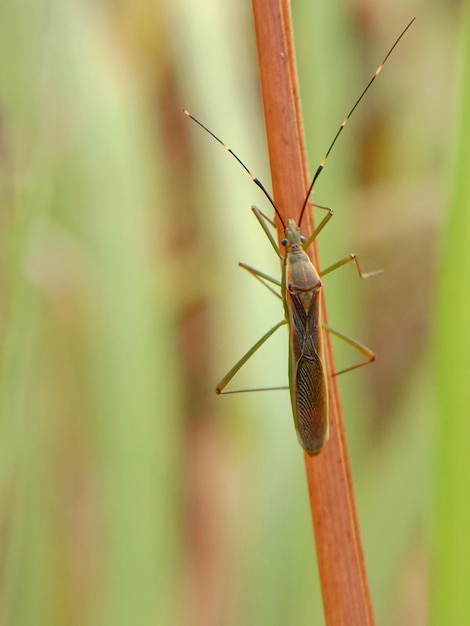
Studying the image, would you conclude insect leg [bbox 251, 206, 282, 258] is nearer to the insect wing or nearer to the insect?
the insect

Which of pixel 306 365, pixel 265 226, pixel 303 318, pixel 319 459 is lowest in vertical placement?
pixel 319 459

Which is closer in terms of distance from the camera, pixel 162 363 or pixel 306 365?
pixel 306 365

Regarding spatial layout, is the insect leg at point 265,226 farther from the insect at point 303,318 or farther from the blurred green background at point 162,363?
the blurred green background at point 162,363

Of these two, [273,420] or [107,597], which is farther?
[273,420]

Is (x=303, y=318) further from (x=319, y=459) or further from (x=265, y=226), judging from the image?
(x=319, y=459)

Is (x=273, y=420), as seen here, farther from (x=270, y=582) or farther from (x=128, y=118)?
(x=128, y=118)

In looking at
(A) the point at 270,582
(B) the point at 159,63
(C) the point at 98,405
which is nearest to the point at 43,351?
(C) the point at 98,405

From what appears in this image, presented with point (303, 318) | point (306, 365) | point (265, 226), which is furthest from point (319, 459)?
point (265, 226)
